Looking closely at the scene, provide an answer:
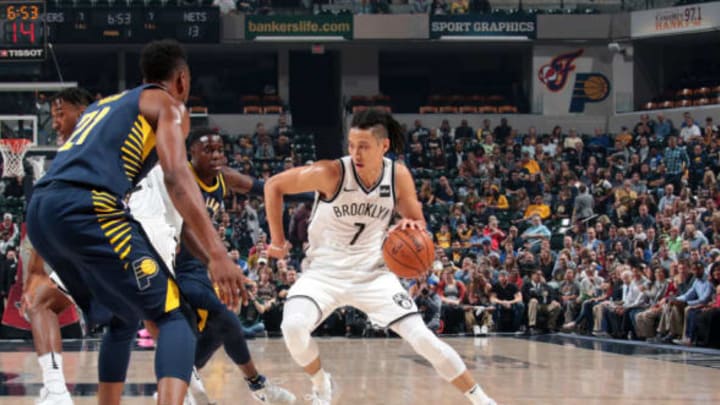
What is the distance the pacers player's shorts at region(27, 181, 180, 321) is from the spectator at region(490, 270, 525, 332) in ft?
44.7

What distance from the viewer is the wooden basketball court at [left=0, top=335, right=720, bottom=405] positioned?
8.69m

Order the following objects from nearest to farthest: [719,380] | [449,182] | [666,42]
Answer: [719,380], [449,182], [666,42]

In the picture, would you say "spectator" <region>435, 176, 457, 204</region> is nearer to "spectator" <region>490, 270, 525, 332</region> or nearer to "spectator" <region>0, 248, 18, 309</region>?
"spectator" <region>490, 270, 525, 332</region>

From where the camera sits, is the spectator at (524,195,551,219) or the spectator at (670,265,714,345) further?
the spectator at (524,195,551,219)

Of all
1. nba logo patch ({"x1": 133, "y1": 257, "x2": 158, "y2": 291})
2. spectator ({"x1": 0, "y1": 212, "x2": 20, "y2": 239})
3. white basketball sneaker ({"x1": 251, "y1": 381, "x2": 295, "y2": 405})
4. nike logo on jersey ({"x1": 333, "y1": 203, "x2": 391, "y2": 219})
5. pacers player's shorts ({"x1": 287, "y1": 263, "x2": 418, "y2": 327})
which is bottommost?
white basketball sneaker ({"x1": 251, "y1": 381, "x2": 295, "y2": 405})

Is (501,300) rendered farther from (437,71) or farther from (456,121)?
(437,71)

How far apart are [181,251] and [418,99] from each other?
83.3ft

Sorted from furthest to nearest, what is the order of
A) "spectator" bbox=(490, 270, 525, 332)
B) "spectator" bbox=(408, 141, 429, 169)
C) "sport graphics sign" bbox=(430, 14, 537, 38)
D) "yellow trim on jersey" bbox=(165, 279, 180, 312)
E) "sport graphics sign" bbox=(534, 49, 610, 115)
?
"sport graphics sign" bbox=(534, 49, 610, 115)
"sport graphics sign" bbox=(430, 14, 537, 38)
"spectator" bbox=(408, 141, 429, 169)
"spectator" bbox=(490, 270, 525, 332)
"yellow trim on jersey" bbox=(165, 279, 180, 312)

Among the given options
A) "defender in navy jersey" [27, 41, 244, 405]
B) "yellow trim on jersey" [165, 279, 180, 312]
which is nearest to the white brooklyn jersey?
"defender in navy jersey" [27, 41, 244, 405]

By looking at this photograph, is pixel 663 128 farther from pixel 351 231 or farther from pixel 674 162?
pixel 351 231

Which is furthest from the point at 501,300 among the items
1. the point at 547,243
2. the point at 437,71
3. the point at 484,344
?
the point at 437,71

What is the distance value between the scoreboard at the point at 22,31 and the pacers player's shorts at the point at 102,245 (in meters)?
14.4

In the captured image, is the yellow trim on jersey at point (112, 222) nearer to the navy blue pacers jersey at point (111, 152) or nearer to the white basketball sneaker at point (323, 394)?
the navy blue pacers jersey at point (111, 152)

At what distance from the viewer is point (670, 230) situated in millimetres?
18469
